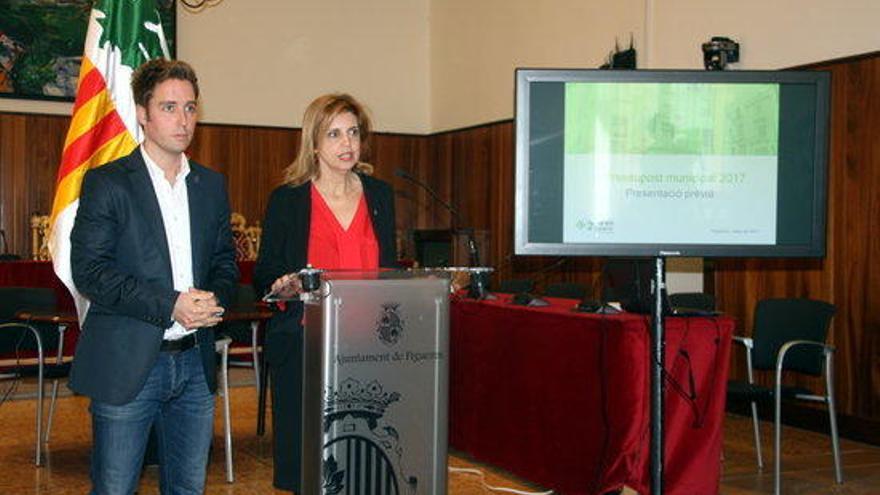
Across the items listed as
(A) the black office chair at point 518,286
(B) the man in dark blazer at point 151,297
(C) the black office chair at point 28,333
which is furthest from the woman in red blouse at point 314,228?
(A) the black office chair at point 518,286

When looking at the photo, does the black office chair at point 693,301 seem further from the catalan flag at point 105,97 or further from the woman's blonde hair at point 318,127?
the woman's blonde hair at point 318,127

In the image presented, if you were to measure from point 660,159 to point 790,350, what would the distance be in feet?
9.38

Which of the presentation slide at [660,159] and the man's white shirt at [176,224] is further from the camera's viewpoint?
the presentation slide at [660,159]

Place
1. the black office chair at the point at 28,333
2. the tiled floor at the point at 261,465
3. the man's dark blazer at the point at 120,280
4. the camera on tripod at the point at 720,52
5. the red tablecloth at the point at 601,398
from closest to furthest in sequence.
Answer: the man's dark blazer at the point at 120,280 < the red tablecloth at the point at 601,398 < the tiled floor at the point at 261,465 < the black office chair at the point at 28,333 < the camera on tripod at the point at 720,52

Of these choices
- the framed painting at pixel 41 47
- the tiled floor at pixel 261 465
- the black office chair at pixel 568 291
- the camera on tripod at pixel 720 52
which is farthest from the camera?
the framed painting at pixel 41 47

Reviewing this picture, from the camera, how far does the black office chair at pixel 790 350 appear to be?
17.2 ft

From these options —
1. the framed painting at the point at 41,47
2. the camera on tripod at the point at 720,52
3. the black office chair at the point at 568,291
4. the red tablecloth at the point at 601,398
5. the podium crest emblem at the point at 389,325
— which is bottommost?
the red tablecloth at the point at 601,398

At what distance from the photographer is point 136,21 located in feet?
18.1

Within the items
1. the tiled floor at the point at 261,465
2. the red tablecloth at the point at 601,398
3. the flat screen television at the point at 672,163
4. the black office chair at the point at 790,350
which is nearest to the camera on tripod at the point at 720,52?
the tiled floor at the point at 261,465

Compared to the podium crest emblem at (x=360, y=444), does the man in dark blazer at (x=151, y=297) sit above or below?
above

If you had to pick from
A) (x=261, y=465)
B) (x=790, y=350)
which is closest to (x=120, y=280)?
(x=261, y=465)

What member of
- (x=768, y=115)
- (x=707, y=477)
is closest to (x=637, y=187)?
(x=768, y=115)

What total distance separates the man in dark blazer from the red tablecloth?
207cm

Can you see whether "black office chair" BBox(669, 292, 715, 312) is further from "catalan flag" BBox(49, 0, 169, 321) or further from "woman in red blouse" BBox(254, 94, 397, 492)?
"woman in red blouse" BBox(254, 94, 397, 492)
